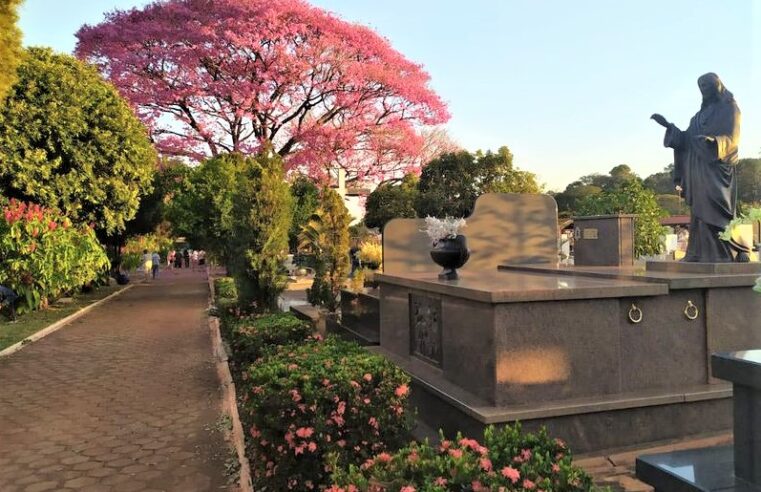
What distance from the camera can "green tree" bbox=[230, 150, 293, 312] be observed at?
9.76m

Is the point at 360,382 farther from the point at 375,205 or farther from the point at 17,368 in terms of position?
the point at 375,205

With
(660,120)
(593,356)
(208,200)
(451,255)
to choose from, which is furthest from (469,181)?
(593,356)

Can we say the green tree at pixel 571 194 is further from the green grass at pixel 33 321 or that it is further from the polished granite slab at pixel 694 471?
the polished granite slab at pixel 694 471

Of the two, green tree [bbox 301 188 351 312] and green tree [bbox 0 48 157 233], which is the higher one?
green tree [bbox 0 48 157 233]

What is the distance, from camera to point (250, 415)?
152 inches

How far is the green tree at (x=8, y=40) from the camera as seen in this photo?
344 inches

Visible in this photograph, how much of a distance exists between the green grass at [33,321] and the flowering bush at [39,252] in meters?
0.43

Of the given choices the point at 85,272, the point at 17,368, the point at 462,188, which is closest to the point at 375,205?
the point at 462,188

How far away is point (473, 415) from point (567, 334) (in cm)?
101

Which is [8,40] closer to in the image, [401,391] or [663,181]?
[401,391]

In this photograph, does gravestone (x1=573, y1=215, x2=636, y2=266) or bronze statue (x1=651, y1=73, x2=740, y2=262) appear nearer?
bronze statue (x1=651, y1=73, x2=740, y2=262)

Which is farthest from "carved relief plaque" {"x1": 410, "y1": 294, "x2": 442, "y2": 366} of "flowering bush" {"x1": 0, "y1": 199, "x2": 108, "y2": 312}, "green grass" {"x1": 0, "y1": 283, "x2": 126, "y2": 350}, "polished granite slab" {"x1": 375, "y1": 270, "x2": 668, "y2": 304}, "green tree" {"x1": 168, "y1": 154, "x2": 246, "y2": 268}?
"green tree" {"x1": 168, "y1": 154, "x2": 246, "y2": 268}

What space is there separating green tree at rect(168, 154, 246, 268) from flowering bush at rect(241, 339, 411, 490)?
1679 centimetres

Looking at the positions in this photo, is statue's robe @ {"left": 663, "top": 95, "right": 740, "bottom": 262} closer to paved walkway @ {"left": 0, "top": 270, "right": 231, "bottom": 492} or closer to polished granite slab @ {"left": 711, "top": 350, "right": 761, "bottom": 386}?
polished granite slab @ {"left": 711, "top": 350, "right": 761, "bottom": 386}
